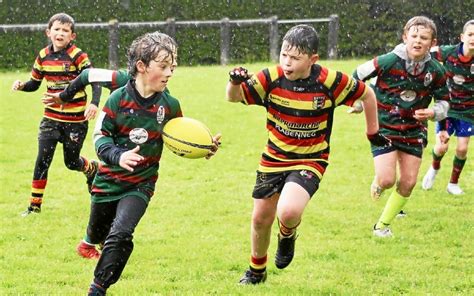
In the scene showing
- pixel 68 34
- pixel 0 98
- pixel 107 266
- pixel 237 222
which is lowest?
pixel 0 98

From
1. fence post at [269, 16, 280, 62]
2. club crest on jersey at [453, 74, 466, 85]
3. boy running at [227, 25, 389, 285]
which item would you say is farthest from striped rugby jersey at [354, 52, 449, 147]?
fence post at [269, 16, 280, 62]

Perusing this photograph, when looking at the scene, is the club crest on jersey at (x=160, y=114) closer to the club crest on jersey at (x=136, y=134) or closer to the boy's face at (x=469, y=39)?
the club crest on jersey at (x=136, y=134)

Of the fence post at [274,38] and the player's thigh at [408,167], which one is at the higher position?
the player's thigh at [408,167]

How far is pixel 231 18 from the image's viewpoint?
27.9m

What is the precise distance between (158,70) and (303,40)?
103 centimetres

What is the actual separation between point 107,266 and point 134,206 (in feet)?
1.52

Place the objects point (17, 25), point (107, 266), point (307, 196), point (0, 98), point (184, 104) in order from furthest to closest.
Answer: point (17, 25)
point (0, 98)
point (184, 104)
point (307, 196)
point (107, 266)

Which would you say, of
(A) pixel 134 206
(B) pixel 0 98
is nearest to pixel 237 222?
(A) pixel 134 206

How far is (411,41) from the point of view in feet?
25.9

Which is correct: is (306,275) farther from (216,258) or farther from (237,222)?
(237,222)

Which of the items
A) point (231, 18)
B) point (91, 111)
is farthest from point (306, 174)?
point (231, 18)

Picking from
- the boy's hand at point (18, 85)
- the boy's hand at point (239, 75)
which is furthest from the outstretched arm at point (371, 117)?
the boy's hand at point (18, 85)

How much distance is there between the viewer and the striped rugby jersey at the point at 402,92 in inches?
316

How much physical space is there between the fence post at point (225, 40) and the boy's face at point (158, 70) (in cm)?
1999
